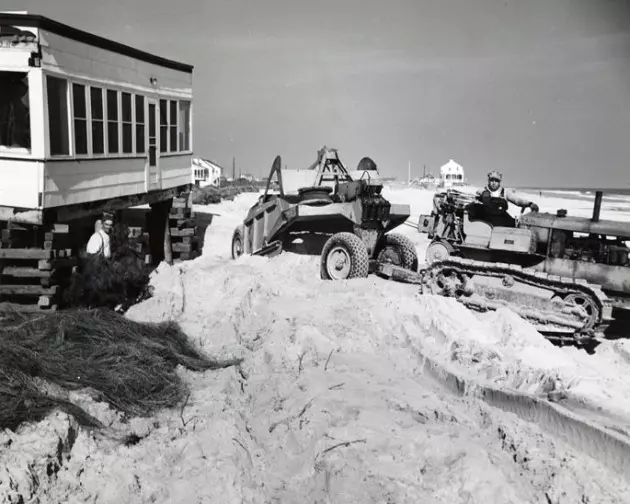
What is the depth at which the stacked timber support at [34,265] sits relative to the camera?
885 centimetres

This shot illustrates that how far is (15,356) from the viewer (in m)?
5.71

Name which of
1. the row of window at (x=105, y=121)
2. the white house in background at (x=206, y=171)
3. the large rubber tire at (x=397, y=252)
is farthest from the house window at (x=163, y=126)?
the white house in background at (x=206, y=171)

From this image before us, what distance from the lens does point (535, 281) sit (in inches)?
359

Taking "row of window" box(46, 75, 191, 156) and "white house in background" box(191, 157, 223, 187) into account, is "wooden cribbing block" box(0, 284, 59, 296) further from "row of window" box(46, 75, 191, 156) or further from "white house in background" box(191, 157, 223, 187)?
"white house in background" box(191, 157, 223, 187)

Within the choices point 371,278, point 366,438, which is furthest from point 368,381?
point 371,278

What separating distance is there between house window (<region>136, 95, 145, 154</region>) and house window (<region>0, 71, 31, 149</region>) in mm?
3446

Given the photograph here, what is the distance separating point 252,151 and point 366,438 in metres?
122

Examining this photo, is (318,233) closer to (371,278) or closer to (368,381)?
(371,278)

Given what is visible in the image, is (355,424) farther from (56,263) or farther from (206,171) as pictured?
(206,171)

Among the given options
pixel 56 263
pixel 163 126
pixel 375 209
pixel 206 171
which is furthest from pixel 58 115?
pixel 206 171

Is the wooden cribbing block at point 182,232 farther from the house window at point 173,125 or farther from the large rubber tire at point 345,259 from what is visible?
the large rubber tire at point 345,259

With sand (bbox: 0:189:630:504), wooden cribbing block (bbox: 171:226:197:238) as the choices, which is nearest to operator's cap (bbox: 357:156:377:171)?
wooden cribbing block (bbox: 171:226:197:238)

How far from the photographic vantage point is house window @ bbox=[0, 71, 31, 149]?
8.84 metres

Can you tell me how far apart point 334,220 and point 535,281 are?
5368 millimetres
